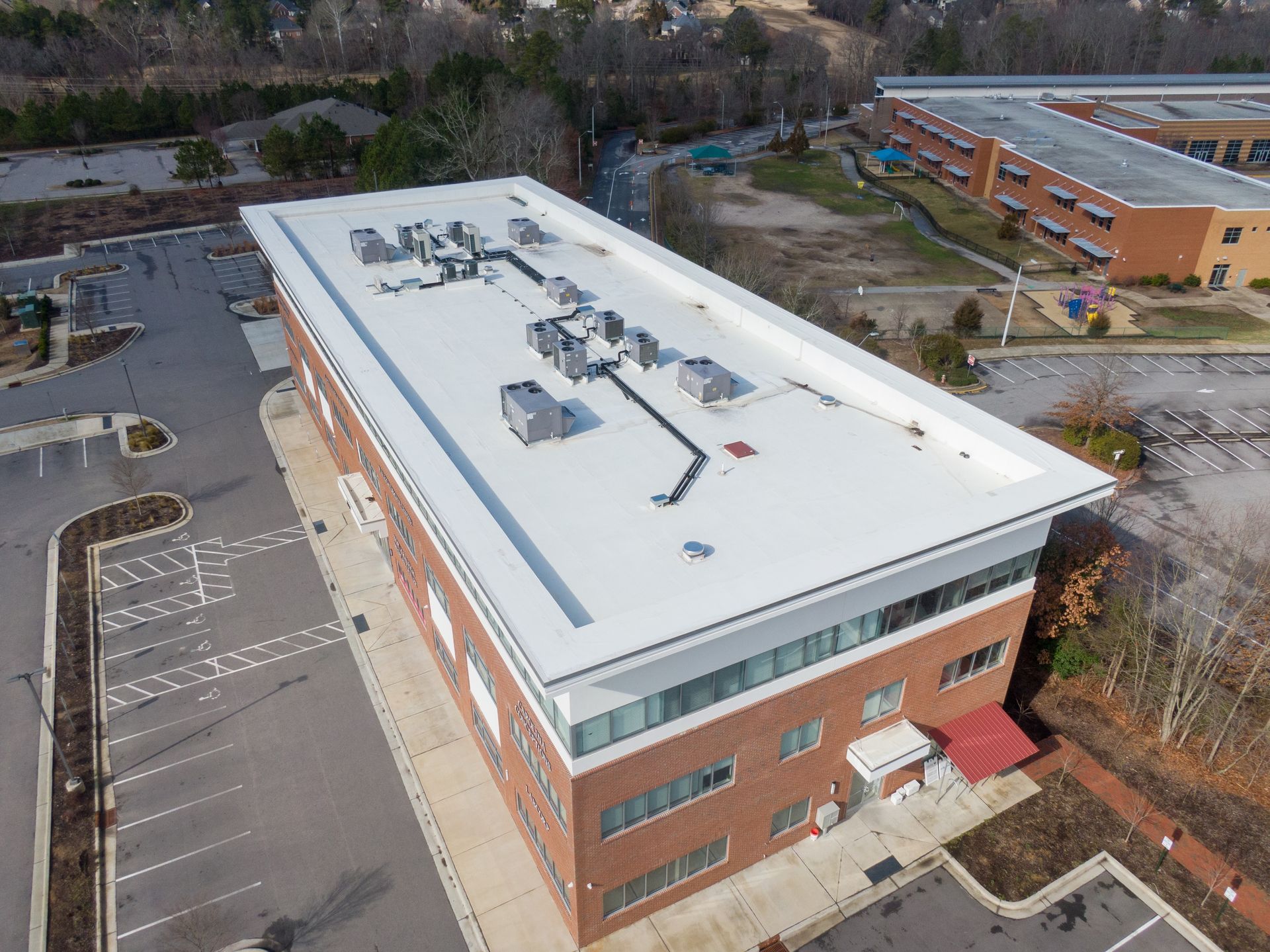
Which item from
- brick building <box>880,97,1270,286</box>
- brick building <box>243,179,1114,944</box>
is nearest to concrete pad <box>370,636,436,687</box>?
brick building <box>243,179,1114,944</box>

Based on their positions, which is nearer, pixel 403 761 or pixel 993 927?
pixel 993 927

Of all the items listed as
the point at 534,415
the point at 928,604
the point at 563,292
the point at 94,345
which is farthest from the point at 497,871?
the point at 94,345

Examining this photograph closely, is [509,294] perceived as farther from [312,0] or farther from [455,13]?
[312,0]

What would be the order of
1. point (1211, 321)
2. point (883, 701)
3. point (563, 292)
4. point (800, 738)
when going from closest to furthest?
point (800, 738), point (883, 701), point (563, 292), point (1211, 321)

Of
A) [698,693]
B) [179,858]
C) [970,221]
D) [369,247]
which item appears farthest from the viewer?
[970,221]

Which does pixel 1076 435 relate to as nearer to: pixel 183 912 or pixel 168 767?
pixel 168 767

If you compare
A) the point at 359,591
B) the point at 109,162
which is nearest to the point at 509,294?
the point at 359,591
